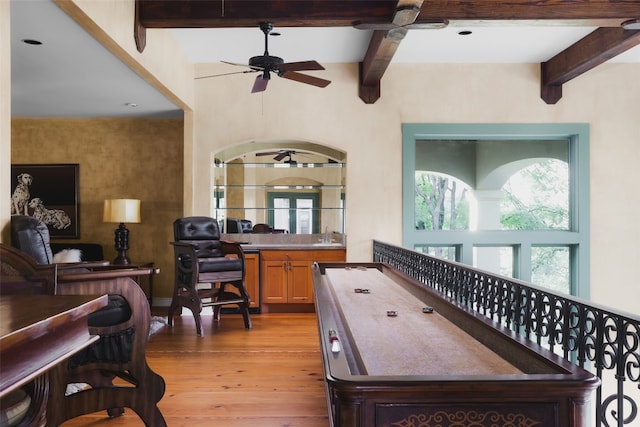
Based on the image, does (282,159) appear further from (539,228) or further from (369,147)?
(539,228)

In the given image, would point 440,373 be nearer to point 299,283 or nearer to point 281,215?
point 299,283

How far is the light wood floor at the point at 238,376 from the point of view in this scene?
2.90 metres

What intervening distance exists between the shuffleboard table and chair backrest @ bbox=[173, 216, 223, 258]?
3644mm

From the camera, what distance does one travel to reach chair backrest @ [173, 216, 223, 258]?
562cm

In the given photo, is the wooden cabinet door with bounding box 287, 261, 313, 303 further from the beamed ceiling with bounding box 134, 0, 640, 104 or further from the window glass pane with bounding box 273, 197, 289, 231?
the beamed ceiling with bounding box 134, 0, 640, 104

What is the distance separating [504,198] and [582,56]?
6.15 feet

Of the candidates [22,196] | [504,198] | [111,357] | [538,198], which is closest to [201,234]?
[22,196]

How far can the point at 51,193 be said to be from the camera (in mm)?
7066

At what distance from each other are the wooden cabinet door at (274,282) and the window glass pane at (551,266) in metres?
3.11

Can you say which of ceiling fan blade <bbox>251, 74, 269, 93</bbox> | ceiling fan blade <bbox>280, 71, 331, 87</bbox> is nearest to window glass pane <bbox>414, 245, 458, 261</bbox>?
ceiling fan blade <bbox>280, 71, 331, 87</bbox>

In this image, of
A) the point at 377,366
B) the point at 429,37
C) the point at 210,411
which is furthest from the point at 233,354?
the point at 429,37

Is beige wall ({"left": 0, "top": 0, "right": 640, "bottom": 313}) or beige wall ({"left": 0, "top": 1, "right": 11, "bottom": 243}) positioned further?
beige wall ({"left": 0, "top": 0, "right": 640, "bottom": 313})

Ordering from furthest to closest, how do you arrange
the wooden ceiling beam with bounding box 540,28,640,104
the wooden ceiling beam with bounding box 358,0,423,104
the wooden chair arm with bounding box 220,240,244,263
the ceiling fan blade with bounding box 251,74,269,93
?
the wooden chair arm with bounding box 220,240,244,263 → the wooden ceiling beam with bounding box 540,28,640,104 → the ceiling fan blade with bounding box 251,74,269,93 → the wooden ceiling beam with bounding box 358,0,423,104

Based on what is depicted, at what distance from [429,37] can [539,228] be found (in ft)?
9.19
